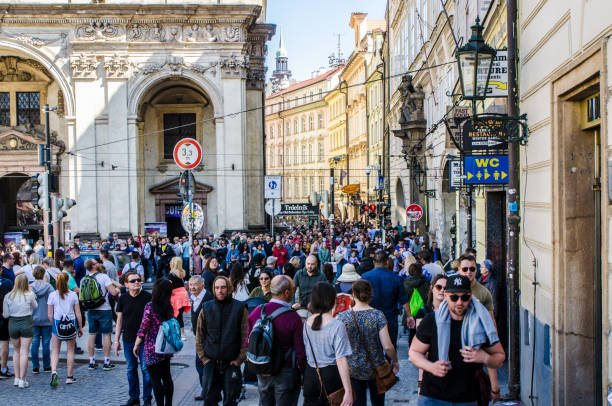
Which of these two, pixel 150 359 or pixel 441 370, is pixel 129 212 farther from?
pixel 441 370

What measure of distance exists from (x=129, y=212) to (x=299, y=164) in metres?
52.5

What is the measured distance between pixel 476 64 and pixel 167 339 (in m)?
4.71

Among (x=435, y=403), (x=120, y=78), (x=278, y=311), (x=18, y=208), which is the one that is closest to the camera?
(x=435, y=403)

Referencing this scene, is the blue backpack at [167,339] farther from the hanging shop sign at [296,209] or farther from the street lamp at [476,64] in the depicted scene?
the hanging shop sign at [296,209]

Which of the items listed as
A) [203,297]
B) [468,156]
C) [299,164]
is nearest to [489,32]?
[468,156]

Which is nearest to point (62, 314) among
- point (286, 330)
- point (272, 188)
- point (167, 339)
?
point (167, 339)

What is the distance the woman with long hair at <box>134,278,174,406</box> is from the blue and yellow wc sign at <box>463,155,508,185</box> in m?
5.28

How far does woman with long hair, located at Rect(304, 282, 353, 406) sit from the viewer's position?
6.37m

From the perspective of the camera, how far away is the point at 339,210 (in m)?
78.0

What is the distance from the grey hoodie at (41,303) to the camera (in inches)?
440

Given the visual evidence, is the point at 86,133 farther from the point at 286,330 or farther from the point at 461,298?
the point at 461,298

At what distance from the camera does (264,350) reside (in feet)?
22.2

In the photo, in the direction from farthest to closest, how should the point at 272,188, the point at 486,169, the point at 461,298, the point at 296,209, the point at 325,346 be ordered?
the point at 296,209, the point at 272,188, the point at 486,169, the point at 325,346, the point at 461,298

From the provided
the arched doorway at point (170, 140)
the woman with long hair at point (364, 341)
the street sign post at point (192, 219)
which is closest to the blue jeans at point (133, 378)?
the woman with long hair at point (364, 341)
